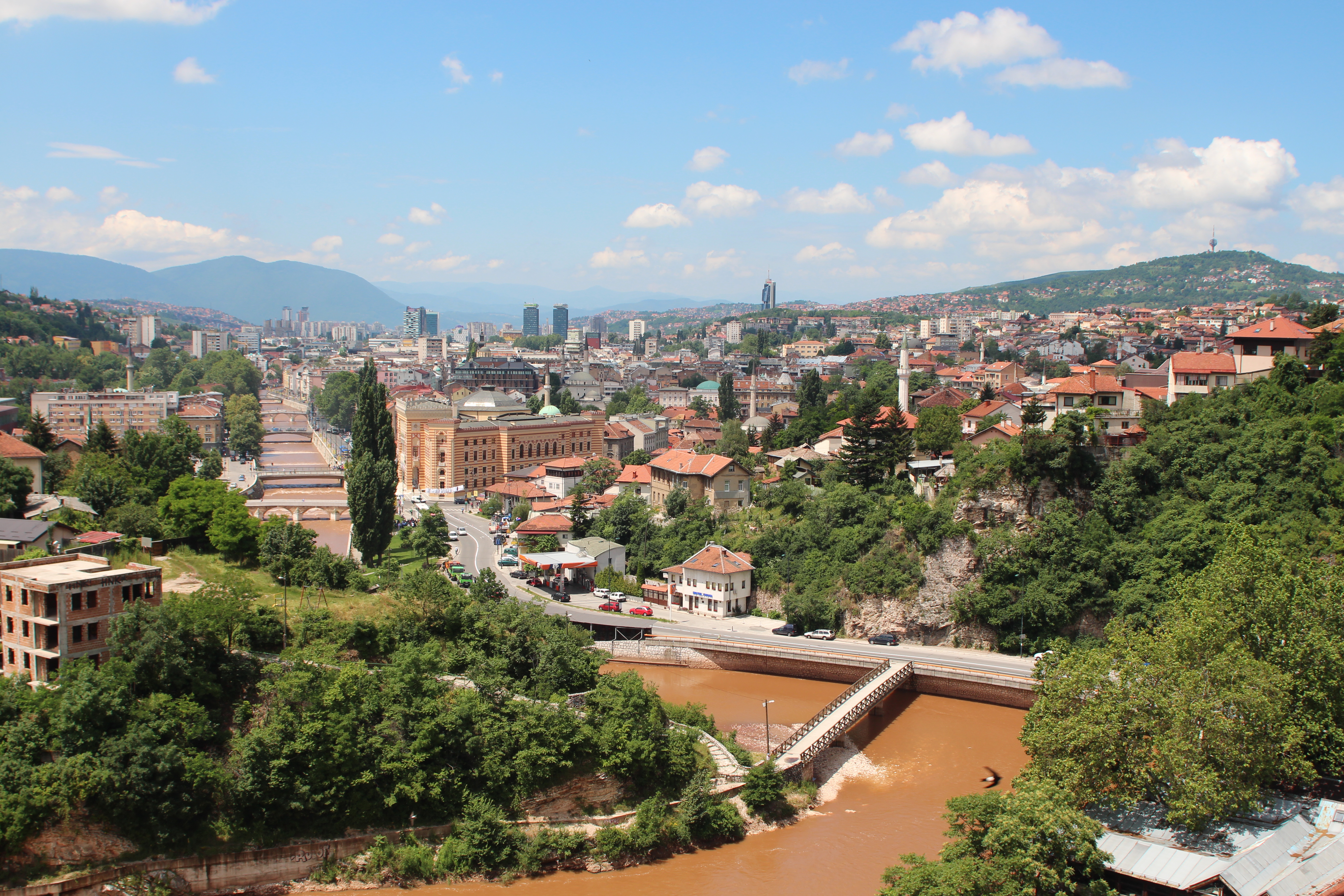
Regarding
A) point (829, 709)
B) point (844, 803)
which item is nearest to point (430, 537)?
point (829, 709)

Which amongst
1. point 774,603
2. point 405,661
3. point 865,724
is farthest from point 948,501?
point 405,661

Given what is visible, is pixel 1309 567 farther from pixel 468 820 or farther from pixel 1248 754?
pixel 468 820

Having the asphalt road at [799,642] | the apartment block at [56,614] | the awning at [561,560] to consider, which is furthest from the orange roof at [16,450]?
the awning at [561,560]

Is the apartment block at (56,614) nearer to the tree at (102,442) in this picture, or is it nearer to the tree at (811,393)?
the tree at (102,442)

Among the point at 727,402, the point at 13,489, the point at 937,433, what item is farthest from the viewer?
the point at 727,402

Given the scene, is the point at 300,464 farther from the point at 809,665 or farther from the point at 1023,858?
the point at 1023,858
